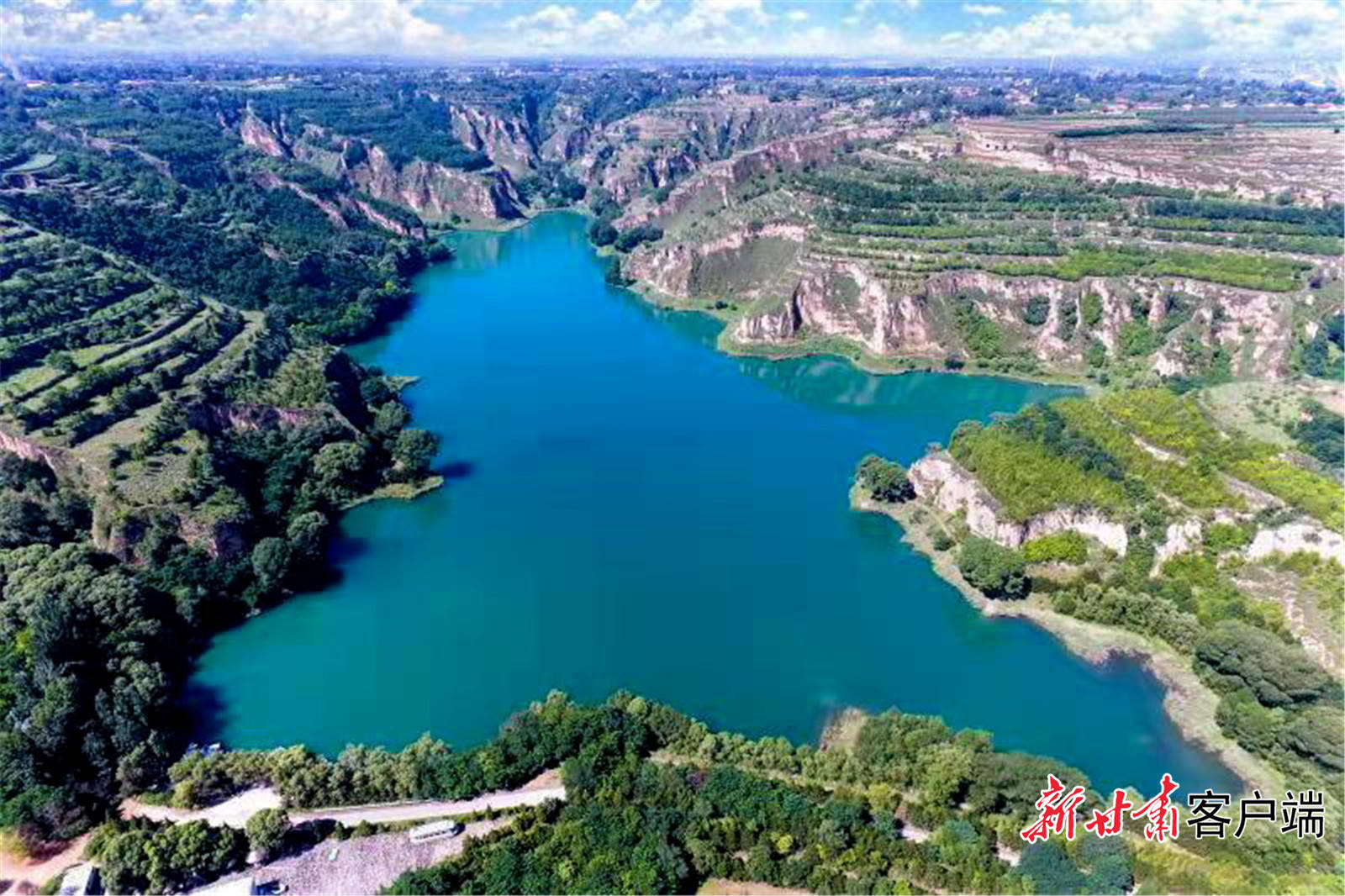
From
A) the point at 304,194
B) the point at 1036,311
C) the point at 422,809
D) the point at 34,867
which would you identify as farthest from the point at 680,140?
the point at 34,867

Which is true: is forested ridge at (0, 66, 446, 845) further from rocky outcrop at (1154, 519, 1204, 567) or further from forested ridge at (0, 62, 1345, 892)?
rocky outcrop at (1154, 519, 1204, 567)

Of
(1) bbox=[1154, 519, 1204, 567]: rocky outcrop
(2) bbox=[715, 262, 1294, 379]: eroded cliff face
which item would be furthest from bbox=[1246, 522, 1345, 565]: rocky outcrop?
(2) bbox=[715, 262, 1294, 379]: eroded cliff face

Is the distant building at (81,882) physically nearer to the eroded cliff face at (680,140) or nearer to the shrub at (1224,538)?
the shrub at (1224,538)

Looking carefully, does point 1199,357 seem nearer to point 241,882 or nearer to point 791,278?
point 791,278

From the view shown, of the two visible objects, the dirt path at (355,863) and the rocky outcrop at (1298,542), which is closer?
the dirt path at (355,863)

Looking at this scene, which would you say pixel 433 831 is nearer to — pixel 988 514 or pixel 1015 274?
pixel 988 514

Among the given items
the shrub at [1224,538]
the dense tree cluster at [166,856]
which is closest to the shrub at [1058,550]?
the shrub at [1224,538]
